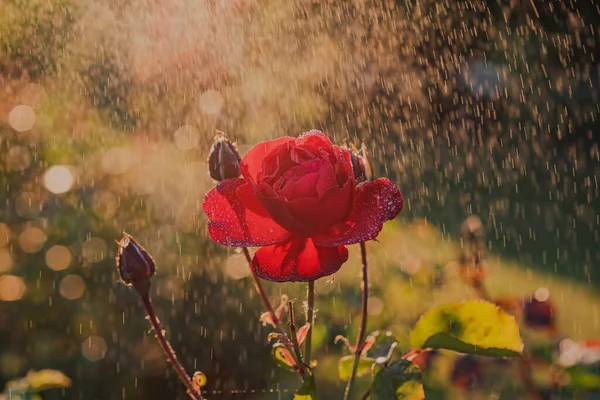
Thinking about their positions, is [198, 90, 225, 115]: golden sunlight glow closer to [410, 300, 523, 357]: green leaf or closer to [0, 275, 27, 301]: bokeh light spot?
[0, 275, 27, 301]: bokeh light spot

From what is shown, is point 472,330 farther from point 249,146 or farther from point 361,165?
point 249,146

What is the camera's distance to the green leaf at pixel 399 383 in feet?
1.98

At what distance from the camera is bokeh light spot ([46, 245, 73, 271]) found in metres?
1.77

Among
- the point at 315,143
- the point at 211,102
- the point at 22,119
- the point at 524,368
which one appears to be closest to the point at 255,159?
the point at 315,143

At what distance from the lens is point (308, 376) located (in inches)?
22.9

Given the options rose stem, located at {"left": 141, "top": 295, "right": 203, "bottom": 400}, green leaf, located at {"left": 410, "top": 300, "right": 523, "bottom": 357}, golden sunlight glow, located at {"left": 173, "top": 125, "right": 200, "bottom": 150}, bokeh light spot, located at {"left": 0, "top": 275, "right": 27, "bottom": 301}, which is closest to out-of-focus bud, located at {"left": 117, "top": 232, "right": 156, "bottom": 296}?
rose stem, located at {"left": 141, "top": 295, "right": 203, "bottom": 400}

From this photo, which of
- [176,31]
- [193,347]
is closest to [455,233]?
[176,31]

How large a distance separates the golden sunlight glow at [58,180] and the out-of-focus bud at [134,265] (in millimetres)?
1092

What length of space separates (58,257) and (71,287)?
8 centimetres

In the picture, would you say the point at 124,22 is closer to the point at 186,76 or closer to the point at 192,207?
the point at 186,76

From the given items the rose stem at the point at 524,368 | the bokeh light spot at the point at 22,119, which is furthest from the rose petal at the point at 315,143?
the bokeh light spot at the point at 22,119

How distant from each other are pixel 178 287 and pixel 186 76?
303 centimetres

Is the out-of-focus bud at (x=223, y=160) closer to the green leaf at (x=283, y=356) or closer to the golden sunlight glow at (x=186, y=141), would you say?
the green leaf at (x=283, y=356)

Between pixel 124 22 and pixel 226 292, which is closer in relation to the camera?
pixel 226 292
